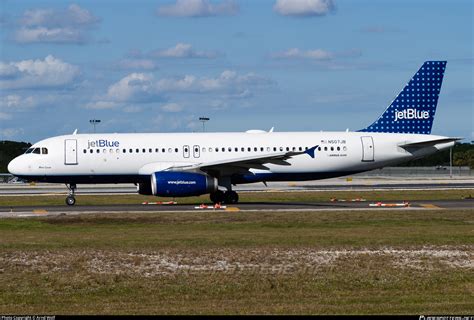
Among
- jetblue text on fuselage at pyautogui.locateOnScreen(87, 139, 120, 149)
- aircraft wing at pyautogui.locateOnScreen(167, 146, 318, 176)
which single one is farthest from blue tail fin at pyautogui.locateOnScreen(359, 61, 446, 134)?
jetblue text on fuselage at pyautogui.locateOnScreen(87, 139, 120, 149)

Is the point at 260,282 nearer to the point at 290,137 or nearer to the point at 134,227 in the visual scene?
the point at 134,227

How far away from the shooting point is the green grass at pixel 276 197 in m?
50.5

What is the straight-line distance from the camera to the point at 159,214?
129 ft

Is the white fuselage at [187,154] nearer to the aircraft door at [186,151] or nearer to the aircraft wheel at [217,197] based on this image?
the aircraft door at [186,151]

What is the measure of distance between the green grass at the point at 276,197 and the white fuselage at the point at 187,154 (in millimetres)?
2448

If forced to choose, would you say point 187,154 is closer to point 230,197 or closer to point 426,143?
point 230,197

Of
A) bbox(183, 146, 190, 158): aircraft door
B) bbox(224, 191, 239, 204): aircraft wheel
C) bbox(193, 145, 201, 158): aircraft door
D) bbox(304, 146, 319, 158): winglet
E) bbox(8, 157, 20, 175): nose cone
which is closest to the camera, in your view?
bbox(304, 146, 319, 158): winglet

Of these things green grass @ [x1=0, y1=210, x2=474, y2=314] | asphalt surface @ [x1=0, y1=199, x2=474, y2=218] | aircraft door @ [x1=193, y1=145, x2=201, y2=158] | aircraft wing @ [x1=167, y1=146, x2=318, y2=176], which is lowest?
green grass @ [x1=0, y1=210, x2=474, y2=314]

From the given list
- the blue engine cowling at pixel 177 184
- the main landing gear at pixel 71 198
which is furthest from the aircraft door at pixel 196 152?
the main landing gear at pixel 71 198

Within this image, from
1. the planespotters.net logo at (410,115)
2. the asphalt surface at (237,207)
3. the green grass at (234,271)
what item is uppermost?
the planespotters.net logo at (410,115)

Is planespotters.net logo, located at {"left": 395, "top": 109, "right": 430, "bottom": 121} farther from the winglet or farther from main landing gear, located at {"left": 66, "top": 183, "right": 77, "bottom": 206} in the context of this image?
main landing gear, located at {"left": 66, "top": 183, "right": 77, "bottom": 206}

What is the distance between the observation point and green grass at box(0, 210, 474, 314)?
1747cm

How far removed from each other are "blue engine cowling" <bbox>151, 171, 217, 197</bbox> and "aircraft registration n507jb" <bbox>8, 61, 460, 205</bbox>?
4.03ft

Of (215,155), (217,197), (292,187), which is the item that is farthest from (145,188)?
(292,187)
